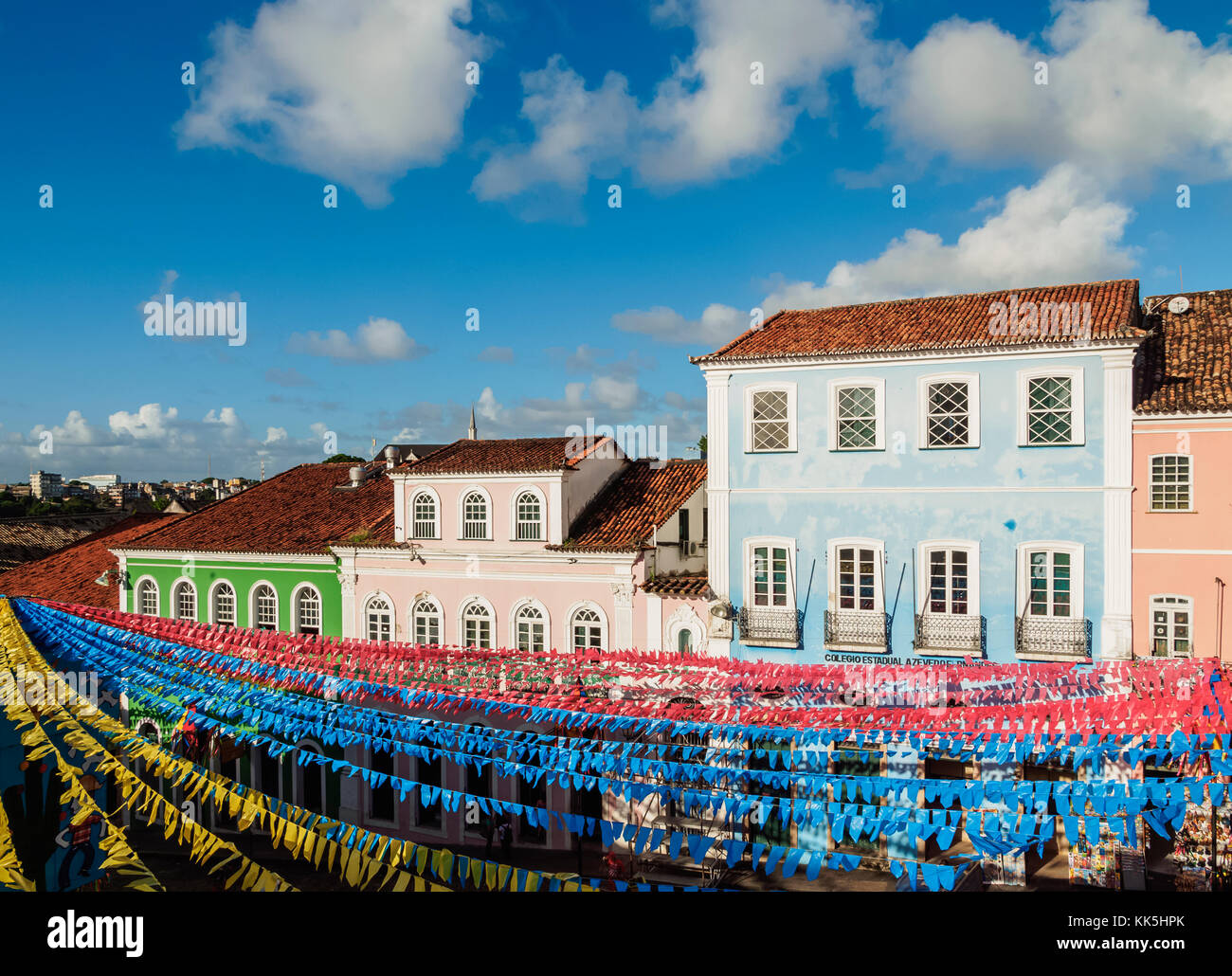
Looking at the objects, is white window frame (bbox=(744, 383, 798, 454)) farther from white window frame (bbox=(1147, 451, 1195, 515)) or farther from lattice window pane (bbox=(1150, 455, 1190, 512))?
lattice window pane (bbox=(1150, 455, 1190, 512))

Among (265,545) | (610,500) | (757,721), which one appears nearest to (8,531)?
(265,545)

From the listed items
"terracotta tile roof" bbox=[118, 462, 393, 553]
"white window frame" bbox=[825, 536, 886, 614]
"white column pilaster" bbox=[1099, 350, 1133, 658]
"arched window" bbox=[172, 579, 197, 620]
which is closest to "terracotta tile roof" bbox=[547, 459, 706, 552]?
"white window frame" bbox=[825, 536, 886, 614]

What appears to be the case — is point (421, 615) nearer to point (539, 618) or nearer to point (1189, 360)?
point (539, 618)

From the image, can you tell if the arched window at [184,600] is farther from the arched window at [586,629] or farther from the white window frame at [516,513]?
the arched window at [586,629]

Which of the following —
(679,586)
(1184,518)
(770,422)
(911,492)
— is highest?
(770,422)

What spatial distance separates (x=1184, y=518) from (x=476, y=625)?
16.7 m

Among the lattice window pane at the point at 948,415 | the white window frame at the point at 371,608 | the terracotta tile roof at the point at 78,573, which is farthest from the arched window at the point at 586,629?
the terracotta tile roof at the point at 78,573

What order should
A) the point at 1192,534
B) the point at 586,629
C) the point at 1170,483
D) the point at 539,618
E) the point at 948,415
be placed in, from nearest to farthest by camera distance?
the point at 1192,534 → the point at 1170,483 → the point at 948,415 → the point at 586,629 → the point at 539,618

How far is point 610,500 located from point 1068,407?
38.1 ft

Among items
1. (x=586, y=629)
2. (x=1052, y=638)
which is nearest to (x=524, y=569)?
(x=586, y=629)

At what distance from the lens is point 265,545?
26.0 m

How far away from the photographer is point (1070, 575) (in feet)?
60.0

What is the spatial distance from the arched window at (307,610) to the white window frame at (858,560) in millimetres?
14817
